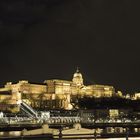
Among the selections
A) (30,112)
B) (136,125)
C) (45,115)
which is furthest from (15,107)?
(136,125)

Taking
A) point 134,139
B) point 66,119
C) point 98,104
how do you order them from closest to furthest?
point 134,139
point 66,119
point 98,104

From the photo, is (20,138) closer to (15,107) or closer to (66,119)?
(66,119)

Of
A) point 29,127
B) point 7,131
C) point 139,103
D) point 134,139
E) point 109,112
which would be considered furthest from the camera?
point 139,103

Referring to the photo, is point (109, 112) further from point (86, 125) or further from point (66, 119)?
point (86, 125)

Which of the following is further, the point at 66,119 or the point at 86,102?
the point at 86,102

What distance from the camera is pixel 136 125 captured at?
230 feet

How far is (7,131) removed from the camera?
218 feet

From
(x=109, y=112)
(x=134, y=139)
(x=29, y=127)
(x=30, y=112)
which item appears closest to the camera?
(x=134, y=139)

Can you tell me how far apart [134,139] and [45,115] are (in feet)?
302

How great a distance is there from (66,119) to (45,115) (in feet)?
24.0

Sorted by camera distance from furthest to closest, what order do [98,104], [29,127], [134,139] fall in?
[98,104], [29,127], [134,139]

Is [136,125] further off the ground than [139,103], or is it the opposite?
[139,103]

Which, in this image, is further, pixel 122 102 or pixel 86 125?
pixel 122 102

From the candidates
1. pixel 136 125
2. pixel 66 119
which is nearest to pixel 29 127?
pixel 136 125
